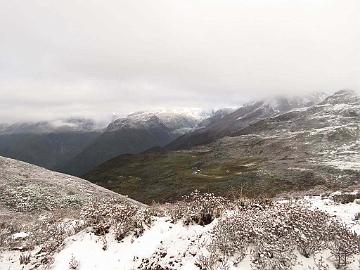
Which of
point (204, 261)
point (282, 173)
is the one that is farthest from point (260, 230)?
point (282, 173)

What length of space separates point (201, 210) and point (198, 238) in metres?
1.40

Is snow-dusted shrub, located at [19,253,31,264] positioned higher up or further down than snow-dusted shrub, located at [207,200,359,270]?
further down

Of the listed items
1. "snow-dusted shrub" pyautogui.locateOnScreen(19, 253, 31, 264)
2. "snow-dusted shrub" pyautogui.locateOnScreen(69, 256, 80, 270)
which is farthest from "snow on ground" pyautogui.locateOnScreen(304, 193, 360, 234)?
"snow-dusted shrub" pyautogui.locateOnScreen(19, 253, 31, 264)

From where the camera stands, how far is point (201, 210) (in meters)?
15.0

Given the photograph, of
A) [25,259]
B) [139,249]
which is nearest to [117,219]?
[139,249]

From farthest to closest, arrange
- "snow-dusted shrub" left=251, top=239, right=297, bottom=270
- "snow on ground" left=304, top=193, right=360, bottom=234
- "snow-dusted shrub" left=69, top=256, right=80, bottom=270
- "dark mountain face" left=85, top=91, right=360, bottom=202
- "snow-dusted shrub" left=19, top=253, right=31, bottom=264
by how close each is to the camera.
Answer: "dark mountain face" left=85, top=91, right=360, bottom=202 < "snow-dusted shrub" left=19, top=253, right=31, bottom=264 < "snow on ground" left=304, top=193, right=360, bottom=234 < "snow-dusted shrub" left=69, top=256, right=80, bottom=270 < "snow-dusted shrub" left=251, top=239, right=297, bottom=270

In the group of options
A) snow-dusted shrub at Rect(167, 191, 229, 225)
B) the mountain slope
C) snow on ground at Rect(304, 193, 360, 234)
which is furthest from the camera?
the mountain slope

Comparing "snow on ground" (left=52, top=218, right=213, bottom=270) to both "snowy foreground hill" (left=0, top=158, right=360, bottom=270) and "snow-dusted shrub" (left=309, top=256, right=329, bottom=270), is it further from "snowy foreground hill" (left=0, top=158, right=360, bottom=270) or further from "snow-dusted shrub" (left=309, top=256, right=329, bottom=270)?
"snow-dusted shrub" (left=309, top=256, right=329, bottom=270)

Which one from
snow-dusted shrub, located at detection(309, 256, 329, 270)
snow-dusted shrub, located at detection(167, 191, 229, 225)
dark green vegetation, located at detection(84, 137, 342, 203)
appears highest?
snow-dusted shrub, located at detection(167, 191, 229, 225)

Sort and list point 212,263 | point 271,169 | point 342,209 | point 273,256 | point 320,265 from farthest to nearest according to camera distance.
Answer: point 271,169
point 342,209
point 212,263
point 273,256
point 320,265

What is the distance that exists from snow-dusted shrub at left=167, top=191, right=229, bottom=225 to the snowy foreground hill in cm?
3

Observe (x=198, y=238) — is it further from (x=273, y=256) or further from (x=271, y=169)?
(x=271, y=169)

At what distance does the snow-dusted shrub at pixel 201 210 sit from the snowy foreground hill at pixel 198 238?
34mm

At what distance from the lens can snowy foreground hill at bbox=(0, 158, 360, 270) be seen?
39.5ft
